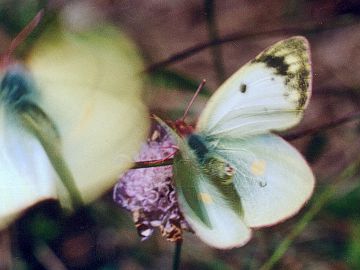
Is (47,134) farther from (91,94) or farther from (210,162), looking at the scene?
(210,162)

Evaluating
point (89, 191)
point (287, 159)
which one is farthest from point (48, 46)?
point (287, 159)

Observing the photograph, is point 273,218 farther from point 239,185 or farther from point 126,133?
point 126,133

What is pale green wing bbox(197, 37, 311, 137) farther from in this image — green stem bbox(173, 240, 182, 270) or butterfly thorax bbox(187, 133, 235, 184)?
green stem bbox(173, 240, 182, 270)

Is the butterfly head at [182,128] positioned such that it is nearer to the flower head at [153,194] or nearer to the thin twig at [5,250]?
the flower head at [153,194]

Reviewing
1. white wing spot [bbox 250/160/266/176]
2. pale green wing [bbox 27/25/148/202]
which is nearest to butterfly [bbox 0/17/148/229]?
pale green wing [bbox 27/25/148/202]

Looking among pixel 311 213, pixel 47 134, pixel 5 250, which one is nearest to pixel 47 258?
pixel 5 250

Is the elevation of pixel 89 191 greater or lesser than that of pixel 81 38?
lesser

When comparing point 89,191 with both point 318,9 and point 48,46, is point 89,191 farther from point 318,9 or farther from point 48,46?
point 318,9
